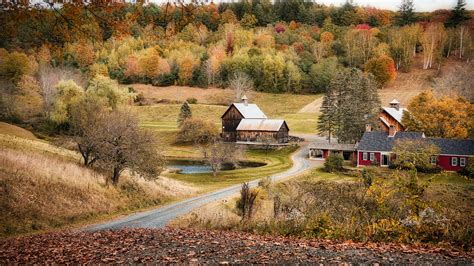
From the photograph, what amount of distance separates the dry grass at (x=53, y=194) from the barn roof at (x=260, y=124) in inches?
1663

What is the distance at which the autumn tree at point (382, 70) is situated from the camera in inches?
4250

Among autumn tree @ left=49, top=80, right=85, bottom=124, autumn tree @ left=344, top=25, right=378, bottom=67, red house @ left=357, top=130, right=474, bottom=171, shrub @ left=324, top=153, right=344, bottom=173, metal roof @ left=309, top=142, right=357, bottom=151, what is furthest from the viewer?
autumn tree @ left=344, top=25, right=378, bottom=67

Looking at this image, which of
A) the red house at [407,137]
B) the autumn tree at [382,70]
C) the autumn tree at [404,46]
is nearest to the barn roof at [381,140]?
the red house at [407,137]

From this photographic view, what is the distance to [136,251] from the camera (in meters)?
10.7

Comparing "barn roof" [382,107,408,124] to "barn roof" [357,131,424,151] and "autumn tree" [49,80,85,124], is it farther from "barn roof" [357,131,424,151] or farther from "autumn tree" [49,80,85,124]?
"autumn tree" [49,80,85,124]

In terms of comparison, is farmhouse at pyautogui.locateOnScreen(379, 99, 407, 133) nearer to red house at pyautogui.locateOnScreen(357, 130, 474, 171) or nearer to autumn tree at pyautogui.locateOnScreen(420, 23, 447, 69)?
red house at pyautogui.locateOnScreen(357, 130, 474, 171)

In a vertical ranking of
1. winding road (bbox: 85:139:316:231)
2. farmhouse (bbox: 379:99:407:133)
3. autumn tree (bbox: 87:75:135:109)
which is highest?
autumn tree (bbox: 87:75:135:109)

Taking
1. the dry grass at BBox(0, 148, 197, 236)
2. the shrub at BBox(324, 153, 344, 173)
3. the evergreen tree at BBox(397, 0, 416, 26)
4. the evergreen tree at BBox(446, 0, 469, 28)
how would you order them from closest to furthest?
the dry grass at BBox(0, 148, 197, 236), the shrub at BBox(324, 153, 344, 173), the evergreen tree at BBox(446, 0, 469, 28), the evergreen tree at BBox(397, 0, 416, 26)

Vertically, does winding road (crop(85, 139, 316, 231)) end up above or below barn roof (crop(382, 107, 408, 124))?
below

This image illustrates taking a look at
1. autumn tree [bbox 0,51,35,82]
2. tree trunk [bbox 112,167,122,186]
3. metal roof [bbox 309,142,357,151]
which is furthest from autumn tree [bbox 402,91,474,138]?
autumn tree [bbox 0,51,35,82]

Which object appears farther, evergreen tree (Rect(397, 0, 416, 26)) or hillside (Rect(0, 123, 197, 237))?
evergreen tree (Rect(397, 0, 416, 26))

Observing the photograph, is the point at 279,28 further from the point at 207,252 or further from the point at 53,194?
the point at 207,252

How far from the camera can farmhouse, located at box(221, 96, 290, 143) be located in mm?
71688

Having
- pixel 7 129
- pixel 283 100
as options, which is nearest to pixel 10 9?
pixel 7 129
